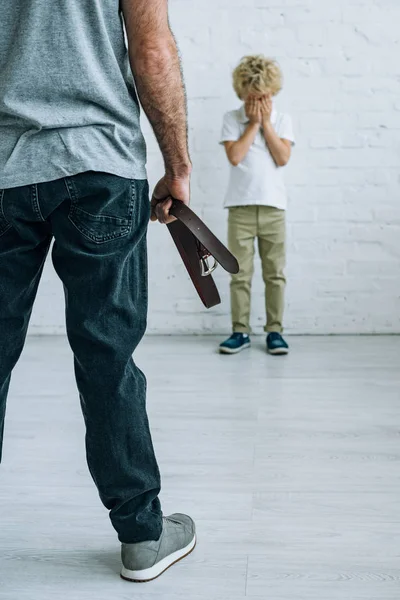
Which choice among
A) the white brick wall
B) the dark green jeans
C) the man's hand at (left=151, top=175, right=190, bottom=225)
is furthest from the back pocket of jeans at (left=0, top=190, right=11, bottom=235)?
the white brick wall

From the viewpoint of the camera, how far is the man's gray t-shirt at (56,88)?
128 cm

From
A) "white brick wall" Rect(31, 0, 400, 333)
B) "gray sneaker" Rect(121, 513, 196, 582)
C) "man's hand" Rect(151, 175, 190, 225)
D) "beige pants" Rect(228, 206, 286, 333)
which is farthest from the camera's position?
"white brick wall" Rect(31, 0, 400, 333)

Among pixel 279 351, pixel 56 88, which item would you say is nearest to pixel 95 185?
pixel 56 88

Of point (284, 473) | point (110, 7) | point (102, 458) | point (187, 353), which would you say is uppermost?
point (110, 7)

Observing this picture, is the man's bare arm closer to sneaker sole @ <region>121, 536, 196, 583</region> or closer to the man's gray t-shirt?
the man's gray t-shirt

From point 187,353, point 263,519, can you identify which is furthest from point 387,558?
point 187,353

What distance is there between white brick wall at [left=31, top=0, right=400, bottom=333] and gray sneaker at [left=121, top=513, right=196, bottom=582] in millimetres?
2395

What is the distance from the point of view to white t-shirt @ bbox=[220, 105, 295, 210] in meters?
3.62

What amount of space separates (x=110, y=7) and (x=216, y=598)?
1.04 meters

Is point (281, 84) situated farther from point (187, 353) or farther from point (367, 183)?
point (187, 353)

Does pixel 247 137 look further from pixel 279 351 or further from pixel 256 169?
pixel 279 351

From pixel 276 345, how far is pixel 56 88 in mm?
2402

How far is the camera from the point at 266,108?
3.57 meters

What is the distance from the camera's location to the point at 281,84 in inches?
143
